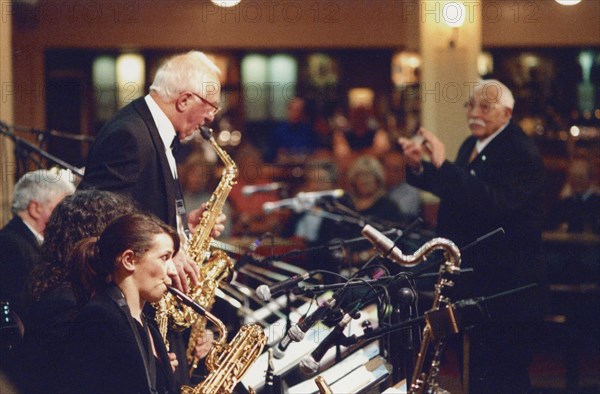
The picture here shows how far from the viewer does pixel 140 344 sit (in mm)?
2938

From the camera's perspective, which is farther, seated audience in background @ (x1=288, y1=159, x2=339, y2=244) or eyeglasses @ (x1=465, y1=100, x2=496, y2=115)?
seated audience in background @ (x1=288, y1=159, x2=339, y2=244)

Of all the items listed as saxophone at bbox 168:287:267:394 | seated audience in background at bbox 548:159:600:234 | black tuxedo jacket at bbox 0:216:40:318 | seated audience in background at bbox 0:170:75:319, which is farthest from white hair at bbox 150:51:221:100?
seated audience in background at bbox 548:159:600:234

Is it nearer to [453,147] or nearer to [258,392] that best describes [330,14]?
[453,147]

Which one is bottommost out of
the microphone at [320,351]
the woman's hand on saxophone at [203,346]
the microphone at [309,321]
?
the woman's hand on saxophone at [203,346]

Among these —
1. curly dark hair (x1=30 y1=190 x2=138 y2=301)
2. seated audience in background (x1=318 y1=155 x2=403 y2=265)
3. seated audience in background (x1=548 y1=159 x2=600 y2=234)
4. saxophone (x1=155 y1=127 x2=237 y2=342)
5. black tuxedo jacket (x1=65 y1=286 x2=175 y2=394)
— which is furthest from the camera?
seated audience in background (x1=548 y1=159 x2=600 y2=234)

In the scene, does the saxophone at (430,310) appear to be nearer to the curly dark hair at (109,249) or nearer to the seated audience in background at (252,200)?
the curly dark hair at (109,249)

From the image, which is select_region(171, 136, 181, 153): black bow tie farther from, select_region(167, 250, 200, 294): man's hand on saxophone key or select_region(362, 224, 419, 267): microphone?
select_region(362, 224, 419, 267): microphone

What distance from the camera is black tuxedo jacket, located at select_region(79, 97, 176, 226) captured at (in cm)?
389

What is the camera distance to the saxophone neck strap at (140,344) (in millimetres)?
2896

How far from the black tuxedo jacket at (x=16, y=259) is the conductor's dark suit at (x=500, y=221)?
5.67 ft

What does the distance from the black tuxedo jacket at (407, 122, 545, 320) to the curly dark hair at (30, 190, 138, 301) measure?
167cm

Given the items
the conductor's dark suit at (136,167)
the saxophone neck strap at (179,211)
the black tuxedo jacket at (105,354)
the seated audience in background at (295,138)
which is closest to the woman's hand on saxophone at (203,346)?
the conductor's dark suit at (136,167)

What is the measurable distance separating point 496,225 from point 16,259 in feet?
6.95

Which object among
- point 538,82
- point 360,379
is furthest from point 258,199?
point 360,379
